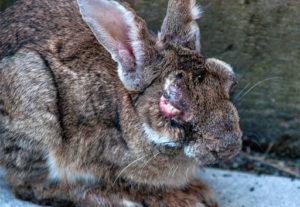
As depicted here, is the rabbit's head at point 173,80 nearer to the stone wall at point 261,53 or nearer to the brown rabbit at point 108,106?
the brown rabbit at point 108,106

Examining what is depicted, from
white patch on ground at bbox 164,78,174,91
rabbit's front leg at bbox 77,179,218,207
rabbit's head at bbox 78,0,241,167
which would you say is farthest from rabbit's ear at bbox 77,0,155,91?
rabbit's front leg at bbox 77,179,218,207

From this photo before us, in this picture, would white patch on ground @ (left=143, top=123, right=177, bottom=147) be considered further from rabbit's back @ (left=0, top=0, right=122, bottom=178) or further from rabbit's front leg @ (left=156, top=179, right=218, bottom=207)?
rabbit's front leg @ (left=156, top=179, right=218, bottom=207)

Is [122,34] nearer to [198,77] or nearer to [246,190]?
[198,77]

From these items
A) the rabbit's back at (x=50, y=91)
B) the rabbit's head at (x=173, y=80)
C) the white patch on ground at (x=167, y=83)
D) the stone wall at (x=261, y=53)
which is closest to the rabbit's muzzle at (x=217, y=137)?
the rabbit's head at (x=173, y=80)

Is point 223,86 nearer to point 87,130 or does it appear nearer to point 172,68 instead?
point 172,68

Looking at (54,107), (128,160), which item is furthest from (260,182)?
(54,107)

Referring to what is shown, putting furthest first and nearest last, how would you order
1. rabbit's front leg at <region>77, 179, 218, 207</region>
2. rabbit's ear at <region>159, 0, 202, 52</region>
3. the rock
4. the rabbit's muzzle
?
1. the rock
2. rabbit's front leg at <region>77, 179, 218, 207</region>
3. rabbit's ear at <region>159, 0, 202, 52</region>
4. the rabbit's muzzle
